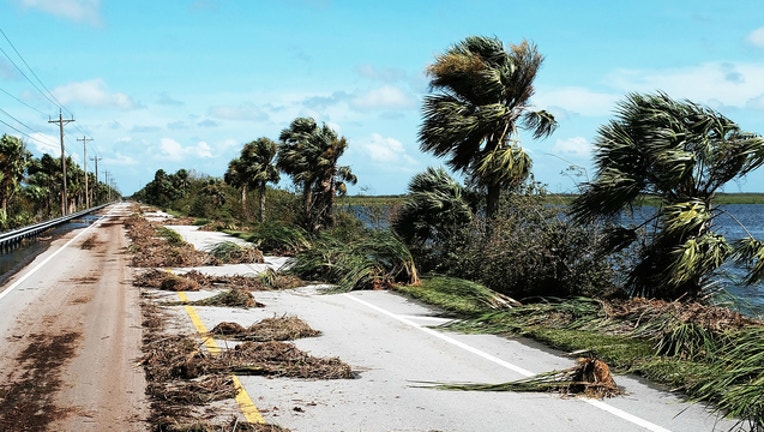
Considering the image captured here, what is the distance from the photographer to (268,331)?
9695mm

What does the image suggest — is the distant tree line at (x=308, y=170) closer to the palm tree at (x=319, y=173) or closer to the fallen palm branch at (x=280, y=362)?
the palm tree at (x=319, y=173)

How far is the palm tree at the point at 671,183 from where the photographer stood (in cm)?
1071

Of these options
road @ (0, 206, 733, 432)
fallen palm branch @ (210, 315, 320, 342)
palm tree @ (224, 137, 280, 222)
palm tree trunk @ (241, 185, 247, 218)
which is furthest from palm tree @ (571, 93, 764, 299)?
palm tree trunk @ (241, 185, 247, 218)

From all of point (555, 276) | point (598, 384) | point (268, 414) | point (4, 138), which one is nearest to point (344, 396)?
point (268, 414)

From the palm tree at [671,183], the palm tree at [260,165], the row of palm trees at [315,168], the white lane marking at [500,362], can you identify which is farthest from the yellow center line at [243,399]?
the palm tree at [260,165]

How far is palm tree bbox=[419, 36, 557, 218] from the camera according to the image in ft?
Answer: 54.4

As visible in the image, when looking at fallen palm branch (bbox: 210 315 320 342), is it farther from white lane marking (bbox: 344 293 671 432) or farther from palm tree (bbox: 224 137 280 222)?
palm tree (bbox: 224 137 280 222)

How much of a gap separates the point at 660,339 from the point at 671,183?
387cm

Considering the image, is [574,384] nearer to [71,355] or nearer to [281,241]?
[71,355]

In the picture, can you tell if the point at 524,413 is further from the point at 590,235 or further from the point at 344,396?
the point at 590,235

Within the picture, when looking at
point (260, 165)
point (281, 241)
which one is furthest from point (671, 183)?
point (260, 165)

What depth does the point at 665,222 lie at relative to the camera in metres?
11.3

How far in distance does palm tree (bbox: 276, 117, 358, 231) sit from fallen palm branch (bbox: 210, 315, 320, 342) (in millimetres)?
20214

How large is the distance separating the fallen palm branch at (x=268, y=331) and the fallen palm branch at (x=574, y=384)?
124 inches
